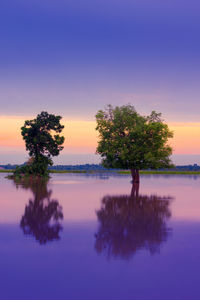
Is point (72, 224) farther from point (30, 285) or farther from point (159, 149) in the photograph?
point (159, 149)

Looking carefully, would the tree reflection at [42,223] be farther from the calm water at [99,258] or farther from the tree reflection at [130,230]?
the tree reflection at [130,230]

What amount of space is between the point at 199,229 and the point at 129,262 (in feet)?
27.4

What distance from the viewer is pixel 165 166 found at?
221 feet

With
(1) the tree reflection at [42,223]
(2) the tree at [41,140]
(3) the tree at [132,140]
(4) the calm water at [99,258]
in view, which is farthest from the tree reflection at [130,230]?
(2) the tree at [41,140]

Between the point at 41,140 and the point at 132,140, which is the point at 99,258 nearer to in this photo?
the point at 132,140

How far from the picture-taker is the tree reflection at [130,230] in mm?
13032

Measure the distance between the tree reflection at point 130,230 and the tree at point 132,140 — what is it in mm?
38949

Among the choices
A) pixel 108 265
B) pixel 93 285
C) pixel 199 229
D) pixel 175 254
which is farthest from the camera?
pixel 199 229

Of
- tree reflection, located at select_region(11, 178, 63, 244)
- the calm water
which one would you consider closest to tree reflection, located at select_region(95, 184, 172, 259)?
the calm water

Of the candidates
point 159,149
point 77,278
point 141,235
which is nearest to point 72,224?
point 141,235

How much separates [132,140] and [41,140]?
35.1m

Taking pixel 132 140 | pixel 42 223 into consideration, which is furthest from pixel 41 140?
pixel 42 223

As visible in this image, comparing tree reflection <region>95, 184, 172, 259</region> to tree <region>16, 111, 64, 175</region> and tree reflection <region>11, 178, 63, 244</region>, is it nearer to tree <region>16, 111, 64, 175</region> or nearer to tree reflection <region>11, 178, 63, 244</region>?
tree reflection <region>11, 178, 63, 244</region>

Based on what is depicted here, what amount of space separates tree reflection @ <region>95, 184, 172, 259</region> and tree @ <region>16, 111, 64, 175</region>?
68912 mm
